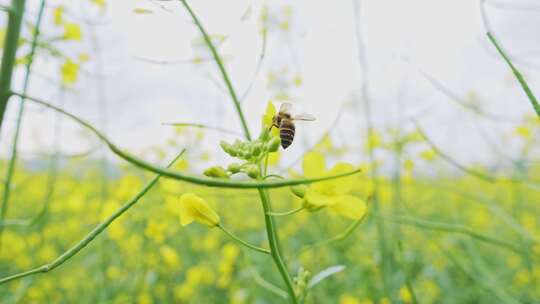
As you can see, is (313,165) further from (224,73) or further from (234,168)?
(224,73)

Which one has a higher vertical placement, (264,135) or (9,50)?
(9,50)

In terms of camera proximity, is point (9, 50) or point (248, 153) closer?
point (9, 50)

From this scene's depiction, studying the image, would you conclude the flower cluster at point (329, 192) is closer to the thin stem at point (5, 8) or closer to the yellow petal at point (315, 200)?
the yellow petal at point (315, 200)

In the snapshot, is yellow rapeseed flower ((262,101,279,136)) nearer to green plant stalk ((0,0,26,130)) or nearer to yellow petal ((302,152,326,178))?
yellow petal ((302,152,326,178))

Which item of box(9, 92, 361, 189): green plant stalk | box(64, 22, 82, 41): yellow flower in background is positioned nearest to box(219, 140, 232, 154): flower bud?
box(9, 92, 361, 189): green plant stalk

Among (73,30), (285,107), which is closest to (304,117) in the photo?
(285,107)

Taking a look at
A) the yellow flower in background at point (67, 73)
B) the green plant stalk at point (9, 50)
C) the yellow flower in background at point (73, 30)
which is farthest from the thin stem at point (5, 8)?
the yellow flower in background at point (67, 73)

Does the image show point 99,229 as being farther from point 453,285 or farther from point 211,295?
point 453,285

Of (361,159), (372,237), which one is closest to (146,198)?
(372,237)
